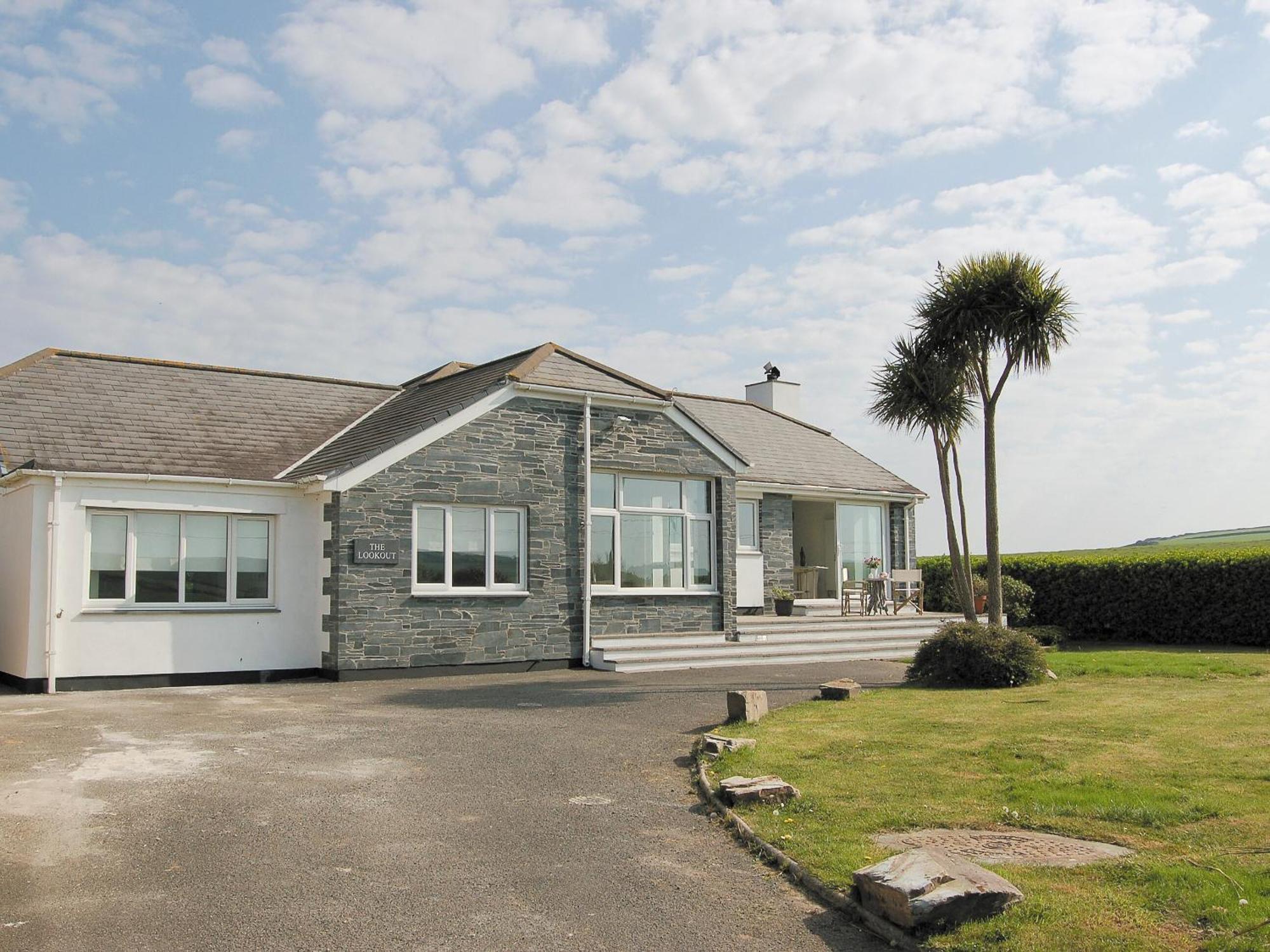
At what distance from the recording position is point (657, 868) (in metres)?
6.52

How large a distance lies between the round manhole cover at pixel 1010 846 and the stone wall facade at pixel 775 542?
16673 millimetres

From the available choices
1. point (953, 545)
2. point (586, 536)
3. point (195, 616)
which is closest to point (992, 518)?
point (953, 545)

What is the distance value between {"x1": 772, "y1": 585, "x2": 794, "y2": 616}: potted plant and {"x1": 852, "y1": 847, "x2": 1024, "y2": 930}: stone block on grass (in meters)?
17.7

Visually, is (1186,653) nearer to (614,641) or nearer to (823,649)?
(823,649)

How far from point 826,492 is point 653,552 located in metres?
6.57

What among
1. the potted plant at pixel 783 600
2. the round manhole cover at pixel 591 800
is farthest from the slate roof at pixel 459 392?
the round manhole cover at pixel 591 800

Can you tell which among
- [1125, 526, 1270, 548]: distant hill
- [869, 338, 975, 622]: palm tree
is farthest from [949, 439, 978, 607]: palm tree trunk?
[1125, 526, 1270, 548]: distant hill

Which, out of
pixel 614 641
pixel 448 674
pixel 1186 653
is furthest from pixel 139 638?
pixel 1186 653

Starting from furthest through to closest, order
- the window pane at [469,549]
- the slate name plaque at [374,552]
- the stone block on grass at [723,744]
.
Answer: the window pane at [469,549]
the slate name plaque at [374,552]
the stone block on grass at [723,744]

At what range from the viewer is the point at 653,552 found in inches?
763

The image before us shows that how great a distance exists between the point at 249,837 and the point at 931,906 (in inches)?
173

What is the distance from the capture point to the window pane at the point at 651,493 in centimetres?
1919

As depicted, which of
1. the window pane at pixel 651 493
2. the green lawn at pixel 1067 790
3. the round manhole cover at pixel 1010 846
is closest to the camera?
the green lawn at pixel 1067 790

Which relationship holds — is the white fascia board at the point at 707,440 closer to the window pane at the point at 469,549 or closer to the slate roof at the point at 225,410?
the slate roof at the point at 225,410
